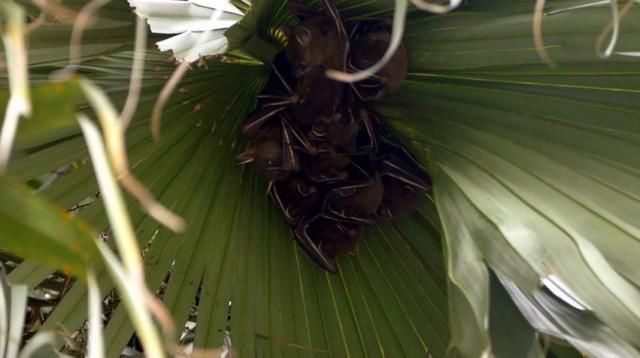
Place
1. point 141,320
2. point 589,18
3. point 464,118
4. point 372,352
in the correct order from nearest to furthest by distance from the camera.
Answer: point 141,320 < point 589,18 < point 464,118 < point 372,352

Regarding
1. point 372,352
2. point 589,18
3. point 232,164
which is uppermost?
point 589,18

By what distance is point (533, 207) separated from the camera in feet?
1.96

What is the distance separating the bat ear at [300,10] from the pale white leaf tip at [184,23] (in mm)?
116

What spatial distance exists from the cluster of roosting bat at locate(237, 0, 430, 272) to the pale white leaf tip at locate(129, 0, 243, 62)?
122mm

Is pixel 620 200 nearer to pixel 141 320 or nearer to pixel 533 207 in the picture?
pixel 533 207

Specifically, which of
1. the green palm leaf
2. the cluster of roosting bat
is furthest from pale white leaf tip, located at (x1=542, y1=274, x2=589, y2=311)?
the cluster of roosting bat

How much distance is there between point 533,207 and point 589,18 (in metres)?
0.12

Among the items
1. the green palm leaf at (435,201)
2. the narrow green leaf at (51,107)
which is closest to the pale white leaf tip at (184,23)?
the green palm leaf at (435,201)


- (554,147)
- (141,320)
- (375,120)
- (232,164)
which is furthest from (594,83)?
(141,320)

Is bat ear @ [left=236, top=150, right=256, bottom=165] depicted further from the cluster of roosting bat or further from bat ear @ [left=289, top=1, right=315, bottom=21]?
bat ear @ [left=289, top=1, right=315, bottom=21]

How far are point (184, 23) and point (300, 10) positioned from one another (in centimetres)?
14

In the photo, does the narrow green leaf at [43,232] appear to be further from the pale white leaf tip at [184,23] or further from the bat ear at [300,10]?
the bat ear at [300,10]

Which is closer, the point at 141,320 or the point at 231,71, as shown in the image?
the point at 141,320

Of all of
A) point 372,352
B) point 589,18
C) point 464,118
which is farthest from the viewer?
point 372,352
